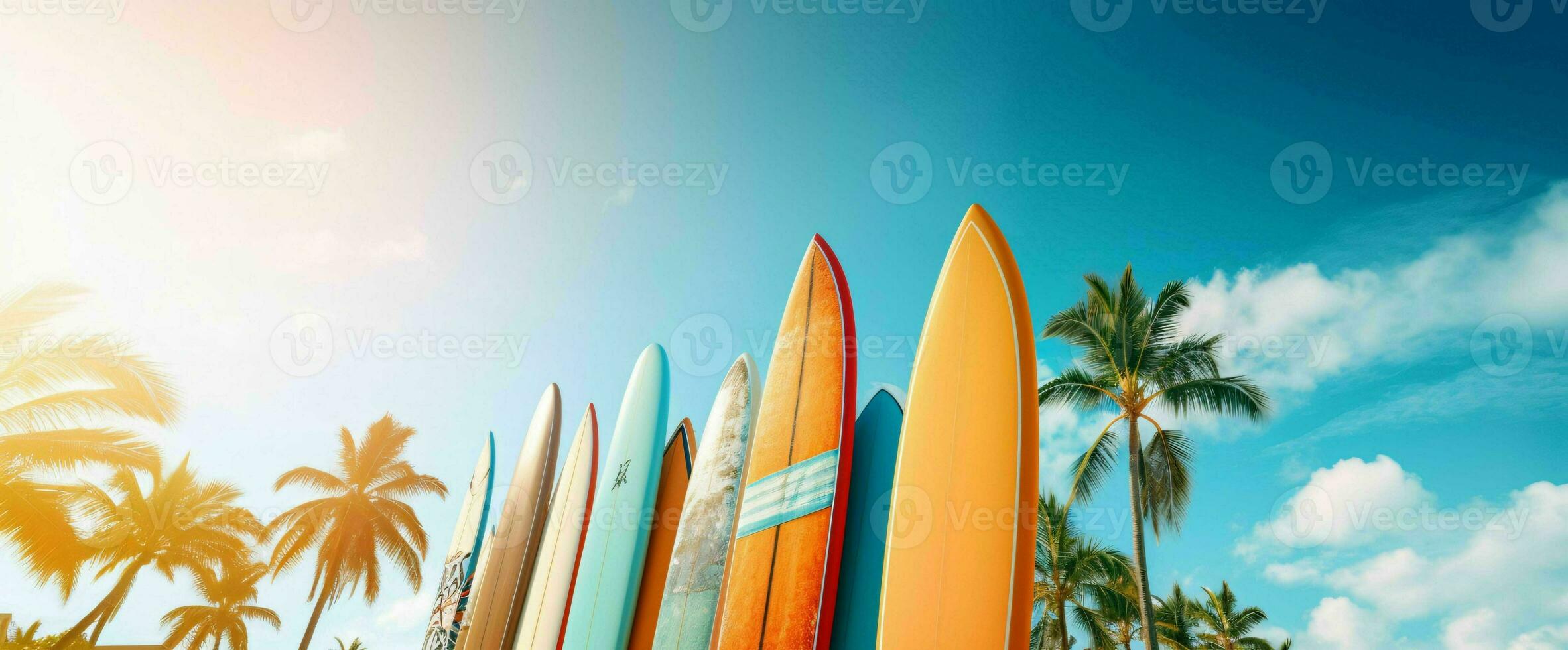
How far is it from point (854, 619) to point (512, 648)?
4.75 m

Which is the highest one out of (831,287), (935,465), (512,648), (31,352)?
(831,287)

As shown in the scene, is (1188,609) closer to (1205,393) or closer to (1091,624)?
(1091,624)

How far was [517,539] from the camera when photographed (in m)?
8.91

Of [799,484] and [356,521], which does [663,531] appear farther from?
[356,521]

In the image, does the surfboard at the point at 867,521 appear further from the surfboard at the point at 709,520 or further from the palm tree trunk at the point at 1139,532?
the palm tree trunk at the point at 1139,532

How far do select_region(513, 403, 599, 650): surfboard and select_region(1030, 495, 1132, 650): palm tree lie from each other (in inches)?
419

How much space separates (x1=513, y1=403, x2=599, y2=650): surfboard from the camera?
748 cm

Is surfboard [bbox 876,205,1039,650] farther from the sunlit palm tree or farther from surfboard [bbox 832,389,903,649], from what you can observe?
the sunlit palm tree

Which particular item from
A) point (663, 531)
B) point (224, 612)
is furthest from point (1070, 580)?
point (224, 612)

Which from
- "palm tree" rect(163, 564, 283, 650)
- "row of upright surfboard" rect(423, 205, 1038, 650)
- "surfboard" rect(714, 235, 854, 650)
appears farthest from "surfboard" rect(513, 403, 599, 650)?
"palm tree" rect(163, 564, 283, 650)

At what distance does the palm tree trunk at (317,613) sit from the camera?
53.6ft

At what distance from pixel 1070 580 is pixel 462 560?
40.7 ft

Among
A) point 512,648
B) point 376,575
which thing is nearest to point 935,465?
point 512,648

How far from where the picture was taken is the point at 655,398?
8.38 meters
